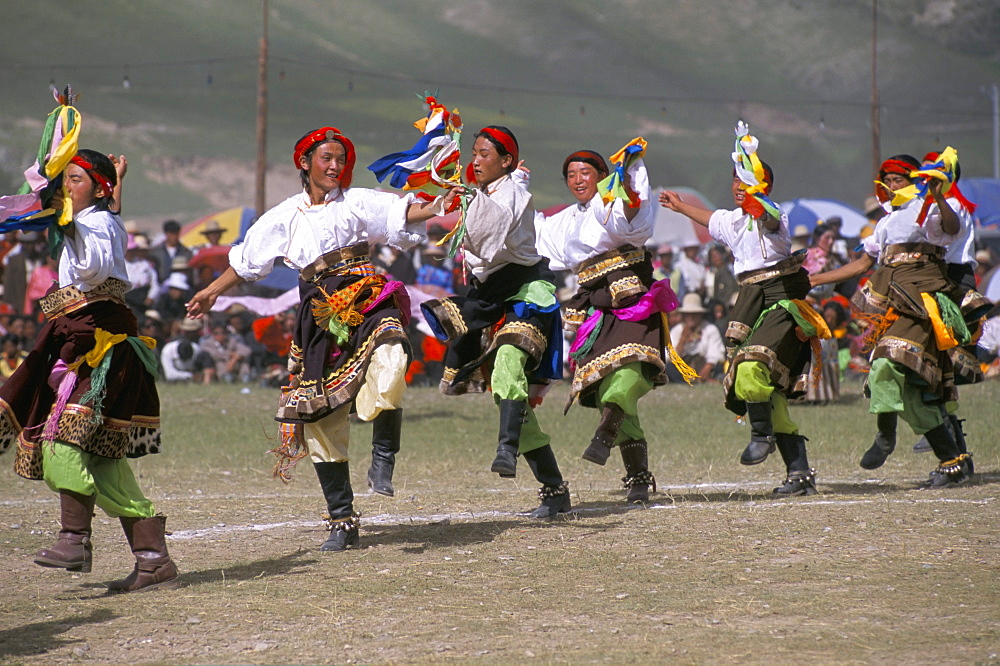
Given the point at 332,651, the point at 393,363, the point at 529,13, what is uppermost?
the point at 529,13

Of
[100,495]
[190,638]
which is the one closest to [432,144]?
[100,495]

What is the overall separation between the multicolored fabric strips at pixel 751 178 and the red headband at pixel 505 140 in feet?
4.50

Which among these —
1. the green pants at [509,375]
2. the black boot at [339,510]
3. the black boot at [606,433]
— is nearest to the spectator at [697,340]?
the black boot at [606,433]

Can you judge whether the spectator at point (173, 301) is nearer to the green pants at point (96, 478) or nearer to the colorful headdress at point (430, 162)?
the colorful headdress at point (430, 162)

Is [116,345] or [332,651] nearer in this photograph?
[332,651]

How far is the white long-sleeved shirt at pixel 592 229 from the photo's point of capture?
22.5 ft

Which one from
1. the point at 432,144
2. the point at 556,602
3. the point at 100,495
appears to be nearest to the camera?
the point at 556,602

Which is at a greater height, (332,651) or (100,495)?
(100,495)

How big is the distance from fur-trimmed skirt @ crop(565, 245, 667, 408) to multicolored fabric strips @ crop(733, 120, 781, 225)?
0.66 metres

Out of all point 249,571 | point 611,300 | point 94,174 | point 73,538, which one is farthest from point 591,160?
point 73,538

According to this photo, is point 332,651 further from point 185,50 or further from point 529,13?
point 529,13

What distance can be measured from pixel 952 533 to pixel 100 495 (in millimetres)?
3893

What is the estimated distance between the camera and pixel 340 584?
546 centimetres

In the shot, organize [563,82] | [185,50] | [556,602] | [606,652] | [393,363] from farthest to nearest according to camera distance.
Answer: [563,82] → [185,50] → [393,363] → [556,602] → [606,652]
